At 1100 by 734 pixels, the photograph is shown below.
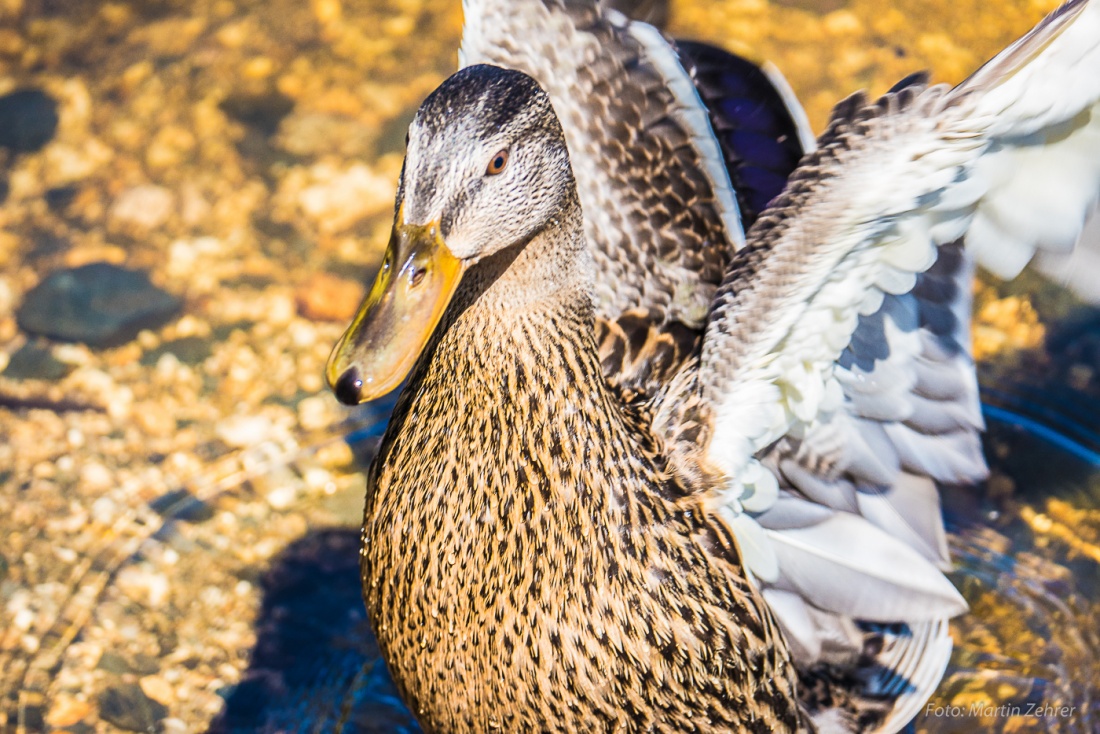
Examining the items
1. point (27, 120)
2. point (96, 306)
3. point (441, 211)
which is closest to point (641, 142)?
point (441, 211)

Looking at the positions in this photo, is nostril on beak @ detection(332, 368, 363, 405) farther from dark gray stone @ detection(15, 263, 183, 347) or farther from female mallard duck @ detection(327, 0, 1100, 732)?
dark gray stone @ detection(15, 263, 183, 347)

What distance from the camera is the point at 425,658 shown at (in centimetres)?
257

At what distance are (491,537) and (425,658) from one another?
362 mm

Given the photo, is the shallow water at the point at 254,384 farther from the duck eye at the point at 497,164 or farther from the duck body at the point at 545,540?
the duck eye at the point at 497,164

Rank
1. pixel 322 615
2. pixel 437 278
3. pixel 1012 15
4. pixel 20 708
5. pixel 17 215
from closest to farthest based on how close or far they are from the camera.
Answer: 1. pixel 437 278
2. pixel 20 708
3. pixel 322 615
4. pixel 17 215
5. pixel 1012 15

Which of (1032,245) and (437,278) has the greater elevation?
(1032,245)

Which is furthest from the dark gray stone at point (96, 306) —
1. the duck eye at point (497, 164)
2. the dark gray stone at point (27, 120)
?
the duck eye at point (497, 164)

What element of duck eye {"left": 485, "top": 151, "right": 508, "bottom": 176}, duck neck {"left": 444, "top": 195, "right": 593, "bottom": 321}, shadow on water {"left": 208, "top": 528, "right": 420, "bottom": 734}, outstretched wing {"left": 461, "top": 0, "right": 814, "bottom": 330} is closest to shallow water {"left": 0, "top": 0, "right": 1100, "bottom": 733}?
shadow on water {"left": 208, "top": 528, "right": 420, "bottom": 734}

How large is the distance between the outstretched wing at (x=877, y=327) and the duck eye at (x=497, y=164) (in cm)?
58

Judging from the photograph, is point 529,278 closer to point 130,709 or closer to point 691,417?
point 691,417

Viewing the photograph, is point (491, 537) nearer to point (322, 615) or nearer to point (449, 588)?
point (449, 588)

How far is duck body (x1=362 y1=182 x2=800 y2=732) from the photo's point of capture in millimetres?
2416

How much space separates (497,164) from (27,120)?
388cm

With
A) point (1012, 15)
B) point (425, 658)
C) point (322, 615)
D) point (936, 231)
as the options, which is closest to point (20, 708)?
point (322, 615)
